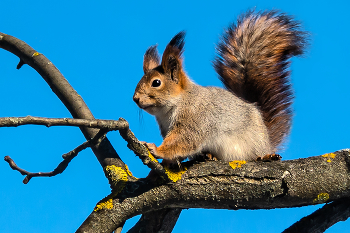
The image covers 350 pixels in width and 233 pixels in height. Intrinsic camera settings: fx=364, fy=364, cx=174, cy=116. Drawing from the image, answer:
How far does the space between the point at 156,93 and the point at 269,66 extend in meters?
1.03

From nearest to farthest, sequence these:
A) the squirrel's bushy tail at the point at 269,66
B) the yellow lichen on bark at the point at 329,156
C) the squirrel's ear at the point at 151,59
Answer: the yellow lichen on bark at the point at 329,156, the squirrel's ear at the point at 151,59, the squirrel's bushy tail at the point at 269,66

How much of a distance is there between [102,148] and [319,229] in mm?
1410

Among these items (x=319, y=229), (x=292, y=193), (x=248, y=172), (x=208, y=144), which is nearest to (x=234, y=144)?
(x=208, y=144)

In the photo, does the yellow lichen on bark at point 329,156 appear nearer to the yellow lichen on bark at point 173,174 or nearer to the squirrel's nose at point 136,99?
the yellow lichen on bark at point 173,174

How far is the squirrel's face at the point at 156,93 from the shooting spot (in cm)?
236

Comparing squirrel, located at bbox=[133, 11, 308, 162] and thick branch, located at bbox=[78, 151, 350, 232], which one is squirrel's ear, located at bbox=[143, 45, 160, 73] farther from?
thick branch, located at bbox=[78, 151, 350, 232]

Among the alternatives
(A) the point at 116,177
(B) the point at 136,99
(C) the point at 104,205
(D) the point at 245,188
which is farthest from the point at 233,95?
(C) the point at 104,205

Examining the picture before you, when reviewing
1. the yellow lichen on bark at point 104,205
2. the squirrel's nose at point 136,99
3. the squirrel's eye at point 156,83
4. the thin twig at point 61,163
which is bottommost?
the yellow lichen on bark at point 104,205

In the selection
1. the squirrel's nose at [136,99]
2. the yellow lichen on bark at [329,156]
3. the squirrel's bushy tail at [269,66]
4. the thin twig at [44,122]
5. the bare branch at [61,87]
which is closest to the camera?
the thin twig at [44,122]

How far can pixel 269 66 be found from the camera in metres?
2.89

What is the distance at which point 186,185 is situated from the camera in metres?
2.05

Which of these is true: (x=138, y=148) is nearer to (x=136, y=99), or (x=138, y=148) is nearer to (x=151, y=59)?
(x=136, y=99)

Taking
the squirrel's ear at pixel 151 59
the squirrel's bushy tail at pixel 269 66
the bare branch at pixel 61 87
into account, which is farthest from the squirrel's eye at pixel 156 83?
the squirrel's bushy tail at pixel 269 66

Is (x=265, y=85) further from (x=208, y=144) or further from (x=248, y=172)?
(x=248, y=172)
